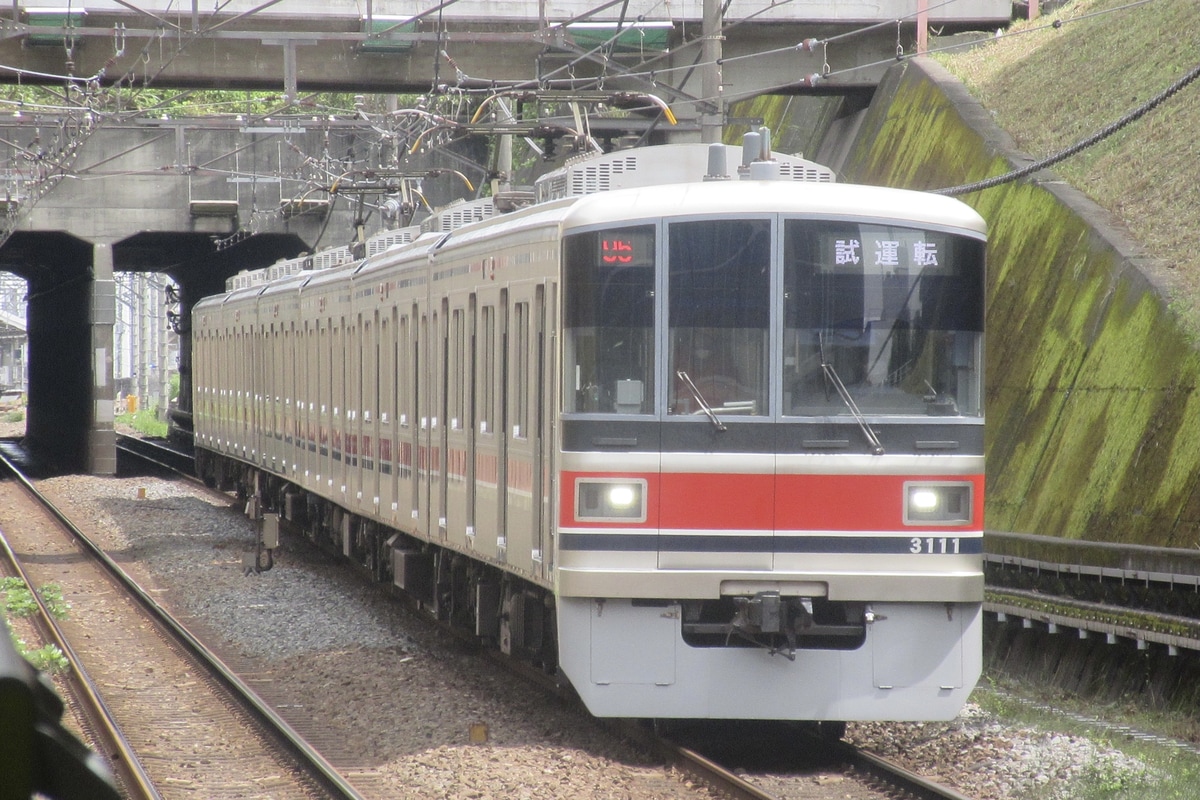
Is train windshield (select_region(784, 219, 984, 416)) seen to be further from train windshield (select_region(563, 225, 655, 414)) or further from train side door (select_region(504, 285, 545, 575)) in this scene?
train side door (select_region(504, 285, 545, 575))

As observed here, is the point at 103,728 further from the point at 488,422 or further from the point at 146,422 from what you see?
the point at 146,422

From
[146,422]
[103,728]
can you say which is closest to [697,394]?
[103,728]

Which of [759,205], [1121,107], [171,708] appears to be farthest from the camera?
[1121,107]

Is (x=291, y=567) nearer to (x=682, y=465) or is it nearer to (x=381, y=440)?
(x=381, y=440)

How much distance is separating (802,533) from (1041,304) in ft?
23.2

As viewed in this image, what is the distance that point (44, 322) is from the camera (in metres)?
47.8

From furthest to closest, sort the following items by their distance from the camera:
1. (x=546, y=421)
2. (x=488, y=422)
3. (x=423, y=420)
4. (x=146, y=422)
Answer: (x=146, y=422)
(x=423, y=420)
(x=488, y=422)
(x=546, y=421)

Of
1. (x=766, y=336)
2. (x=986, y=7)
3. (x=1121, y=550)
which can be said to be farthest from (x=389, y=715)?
(x=986, y=7)

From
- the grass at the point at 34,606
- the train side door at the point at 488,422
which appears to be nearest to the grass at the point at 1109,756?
the train side door at the point at 488,422

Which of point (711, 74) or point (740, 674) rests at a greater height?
point (711, 74)

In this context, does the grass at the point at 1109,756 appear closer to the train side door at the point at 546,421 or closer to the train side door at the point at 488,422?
the train side door at the point at 546,421

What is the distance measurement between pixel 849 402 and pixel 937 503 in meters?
0.63

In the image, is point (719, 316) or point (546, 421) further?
point (546, 421)

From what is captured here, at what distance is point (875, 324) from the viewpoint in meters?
7.49
